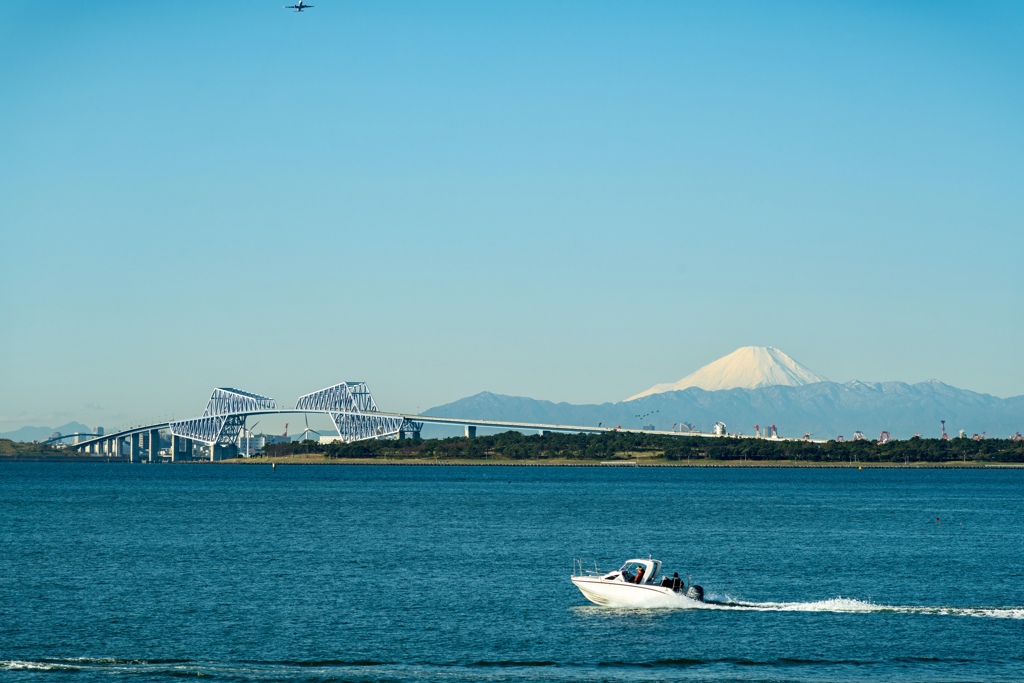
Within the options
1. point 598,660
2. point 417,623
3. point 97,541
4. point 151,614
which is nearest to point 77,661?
point 151,614

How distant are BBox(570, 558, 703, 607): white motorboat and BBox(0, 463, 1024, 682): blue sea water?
0.71 metres

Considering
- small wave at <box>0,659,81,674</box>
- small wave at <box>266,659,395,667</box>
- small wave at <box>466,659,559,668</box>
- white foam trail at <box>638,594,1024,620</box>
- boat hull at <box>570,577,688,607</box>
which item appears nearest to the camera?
small wave at <box>0,659,81,674</box>

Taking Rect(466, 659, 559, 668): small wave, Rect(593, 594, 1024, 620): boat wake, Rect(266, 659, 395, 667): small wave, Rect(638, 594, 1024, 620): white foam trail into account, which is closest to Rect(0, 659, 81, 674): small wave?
Rect(266, 659, 395, 667): small wave

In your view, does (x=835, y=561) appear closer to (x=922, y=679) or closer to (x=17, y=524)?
(x=922, y=679)

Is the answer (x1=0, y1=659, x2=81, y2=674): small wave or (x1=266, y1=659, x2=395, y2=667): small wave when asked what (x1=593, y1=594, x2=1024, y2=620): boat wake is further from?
(x1=0, y1=659, x2=81, y2=674): small wave

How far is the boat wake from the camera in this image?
4311 centimetres

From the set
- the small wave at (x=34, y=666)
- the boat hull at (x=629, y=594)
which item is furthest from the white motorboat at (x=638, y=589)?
the small wave at (x=34, y=666)

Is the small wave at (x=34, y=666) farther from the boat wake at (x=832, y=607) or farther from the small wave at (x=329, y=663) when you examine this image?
the boat wake at (x=832, y=607)

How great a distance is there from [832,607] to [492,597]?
1268 centimetres

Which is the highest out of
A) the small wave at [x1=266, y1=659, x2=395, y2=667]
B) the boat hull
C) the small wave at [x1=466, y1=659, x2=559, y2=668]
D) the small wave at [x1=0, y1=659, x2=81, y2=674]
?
the boat hull

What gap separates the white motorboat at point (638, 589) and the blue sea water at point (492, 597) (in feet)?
2.34

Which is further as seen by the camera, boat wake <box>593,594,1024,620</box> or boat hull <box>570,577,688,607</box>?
boat hull <box>570,577,688,607</box>

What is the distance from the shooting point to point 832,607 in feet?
143

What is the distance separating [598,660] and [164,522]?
53.0 metres
